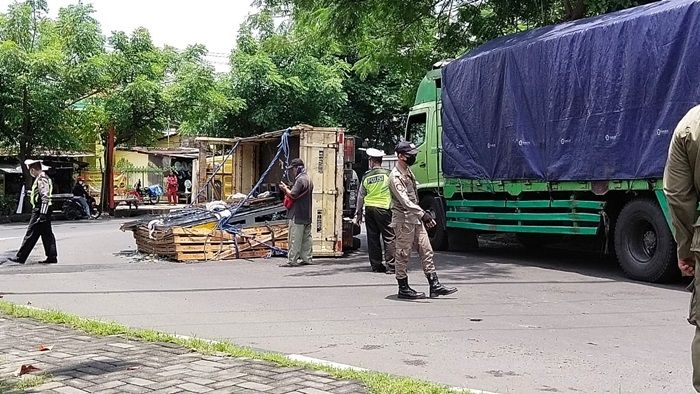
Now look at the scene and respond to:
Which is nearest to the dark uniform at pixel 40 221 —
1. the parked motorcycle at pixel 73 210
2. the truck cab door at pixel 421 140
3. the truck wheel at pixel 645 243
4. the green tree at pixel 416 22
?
the green tree at pixel 416 22

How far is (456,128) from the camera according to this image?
13.3m

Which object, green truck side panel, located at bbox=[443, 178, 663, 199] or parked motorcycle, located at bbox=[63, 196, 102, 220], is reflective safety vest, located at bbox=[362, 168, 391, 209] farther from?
parked motorcycle, located at bbox=[63, 196, 102, 220]

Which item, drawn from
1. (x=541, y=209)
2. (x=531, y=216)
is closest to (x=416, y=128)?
(x=531, y=216)

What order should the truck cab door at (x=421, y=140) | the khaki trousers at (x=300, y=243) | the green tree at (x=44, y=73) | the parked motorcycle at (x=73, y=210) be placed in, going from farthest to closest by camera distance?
the parked motorcycle at (x=73, y=210) → the green tree at (x=44, y=73) → the truck cab door at (x=421, y=140) → the khaki trousers at (x=300, y=243)

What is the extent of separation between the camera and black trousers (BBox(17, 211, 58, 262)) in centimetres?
1224

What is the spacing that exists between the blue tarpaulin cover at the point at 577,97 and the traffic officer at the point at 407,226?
314 centimetres

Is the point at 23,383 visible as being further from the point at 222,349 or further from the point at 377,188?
the point at 377,188

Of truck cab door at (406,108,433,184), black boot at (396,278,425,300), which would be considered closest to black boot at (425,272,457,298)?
black boot at (396,278,425,300)

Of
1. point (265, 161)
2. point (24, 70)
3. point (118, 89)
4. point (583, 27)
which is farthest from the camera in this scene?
point (118, 89)

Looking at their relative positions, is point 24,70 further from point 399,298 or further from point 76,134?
point 399,298

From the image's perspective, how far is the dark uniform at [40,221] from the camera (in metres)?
12.3

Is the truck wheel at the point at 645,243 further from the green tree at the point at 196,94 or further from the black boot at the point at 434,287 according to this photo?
the green tree at the point at 196,94

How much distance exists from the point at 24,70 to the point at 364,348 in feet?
69.3

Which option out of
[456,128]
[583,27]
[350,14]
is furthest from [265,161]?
[583,27]
